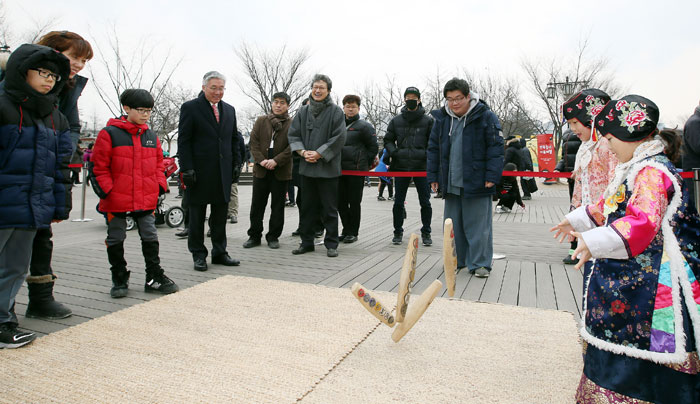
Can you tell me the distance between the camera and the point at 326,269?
4914mm

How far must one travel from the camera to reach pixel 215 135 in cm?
499

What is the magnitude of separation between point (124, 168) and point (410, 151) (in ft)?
12.2

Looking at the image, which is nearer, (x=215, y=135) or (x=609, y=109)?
(x=609, y=109)

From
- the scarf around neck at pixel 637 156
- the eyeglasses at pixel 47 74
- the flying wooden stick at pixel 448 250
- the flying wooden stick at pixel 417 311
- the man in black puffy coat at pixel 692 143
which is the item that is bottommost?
the flying wooden stick at pixel 417 311

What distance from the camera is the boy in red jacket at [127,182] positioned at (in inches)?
150

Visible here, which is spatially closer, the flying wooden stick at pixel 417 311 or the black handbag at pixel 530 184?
the flying wooden stick at pixel 417 311

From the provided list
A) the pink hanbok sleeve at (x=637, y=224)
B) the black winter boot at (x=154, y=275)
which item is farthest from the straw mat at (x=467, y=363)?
the black winter boot at (x=154, y=275)

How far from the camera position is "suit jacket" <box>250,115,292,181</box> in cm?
607

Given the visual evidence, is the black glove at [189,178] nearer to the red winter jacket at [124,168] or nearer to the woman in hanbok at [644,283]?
the red winter jacket at [124,168]

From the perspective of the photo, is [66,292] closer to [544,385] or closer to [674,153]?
[544,385]

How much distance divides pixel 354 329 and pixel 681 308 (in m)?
1.86

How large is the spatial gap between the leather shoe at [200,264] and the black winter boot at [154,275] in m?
0.79

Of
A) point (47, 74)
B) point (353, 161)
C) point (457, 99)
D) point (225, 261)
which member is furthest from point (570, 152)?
point (47, 74)

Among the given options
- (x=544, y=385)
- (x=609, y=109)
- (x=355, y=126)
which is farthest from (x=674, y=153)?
(x=355, y=126)
